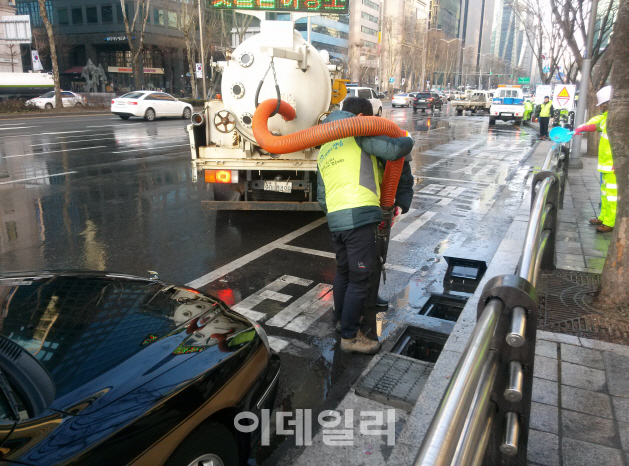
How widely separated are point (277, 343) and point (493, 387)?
244 centimetres

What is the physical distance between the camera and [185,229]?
7.32 metres

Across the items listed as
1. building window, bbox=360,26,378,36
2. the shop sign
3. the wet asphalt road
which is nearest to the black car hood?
the wet asphalt road

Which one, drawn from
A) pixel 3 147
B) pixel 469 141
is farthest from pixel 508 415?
pixel 469 141

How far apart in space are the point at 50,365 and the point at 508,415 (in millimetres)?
1831

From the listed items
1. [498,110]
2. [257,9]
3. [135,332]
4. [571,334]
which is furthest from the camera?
[498,110]

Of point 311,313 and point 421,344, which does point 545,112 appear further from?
point 311,313

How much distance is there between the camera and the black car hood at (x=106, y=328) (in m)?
2.04

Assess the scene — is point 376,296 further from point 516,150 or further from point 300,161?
point 516,150

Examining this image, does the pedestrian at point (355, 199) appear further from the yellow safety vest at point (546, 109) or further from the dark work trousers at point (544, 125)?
the dark work trousers at point (544, 125)

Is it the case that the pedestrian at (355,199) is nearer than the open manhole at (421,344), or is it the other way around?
the pedestrian at (355,199)

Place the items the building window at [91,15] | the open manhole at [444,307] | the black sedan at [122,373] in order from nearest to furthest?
the black sedan at [122,373], the open manhole at [444,307], the building window at [91,15]

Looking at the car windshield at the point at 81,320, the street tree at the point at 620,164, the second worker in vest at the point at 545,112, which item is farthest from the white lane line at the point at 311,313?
the second worker in vest at the point at 545,112

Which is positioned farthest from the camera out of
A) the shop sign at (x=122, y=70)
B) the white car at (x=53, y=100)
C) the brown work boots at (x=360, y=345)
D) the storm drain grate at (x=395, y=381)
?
the shop sign at (x=122, y=70)

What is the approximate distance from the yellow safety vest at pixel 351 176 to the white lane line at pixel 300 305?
4.02 feet
